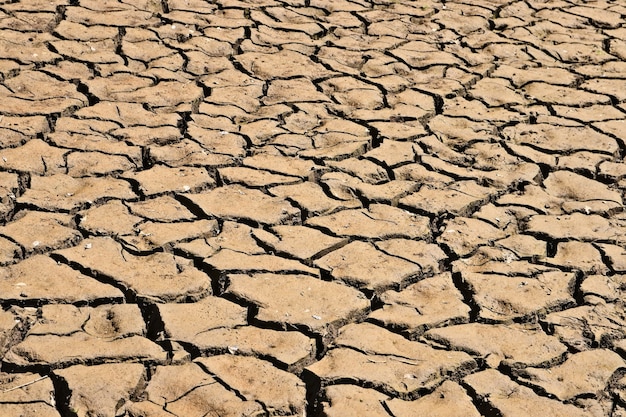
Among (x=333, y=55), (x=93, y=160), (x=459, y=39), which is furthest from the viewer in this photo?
(x=459, y=39)

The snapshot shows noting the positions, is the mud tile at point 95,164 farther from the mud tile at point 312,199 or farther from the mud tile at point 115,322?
the mud tile at point 115,322

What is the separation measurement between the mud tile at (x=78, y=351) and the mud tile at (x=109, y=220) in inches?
24.7

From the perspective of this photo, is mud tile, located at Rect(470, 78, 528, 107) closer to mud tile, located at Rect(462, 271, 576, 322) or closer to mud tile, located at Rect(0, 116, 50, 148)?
mud tile, located at Rect(462, 271, 576, 322)

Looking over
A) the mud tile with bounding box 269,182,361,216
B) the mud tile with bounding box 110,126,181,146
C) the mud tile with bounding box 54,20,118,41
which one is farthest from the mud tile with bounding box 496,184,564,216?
the mud tile with bounding box 54,20,118,41

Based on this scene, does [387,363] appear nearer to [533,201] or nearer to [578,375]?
[578,375]

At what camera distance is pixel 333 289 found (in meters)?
3.10

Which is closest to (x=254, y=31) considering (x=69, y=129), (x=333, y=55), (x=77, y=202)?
(x=333, y=55)

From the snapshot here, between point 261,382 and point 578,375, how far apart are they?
34.2 inches

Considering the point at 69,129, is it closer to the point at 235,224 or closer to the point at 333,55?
the point at 235,224

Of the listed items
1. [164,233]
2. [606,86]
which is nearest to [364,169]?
[164,233]

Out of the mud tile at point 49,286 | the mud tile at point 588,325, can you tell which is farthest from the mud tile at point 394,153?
the mud tile at point 49,286

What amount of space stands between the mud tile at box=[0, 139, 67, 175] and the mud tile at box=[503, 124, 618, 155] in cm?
185

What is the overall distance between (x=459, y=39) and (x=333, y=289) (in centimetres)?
263

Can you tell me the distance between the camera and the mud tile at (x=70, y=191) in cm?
349
